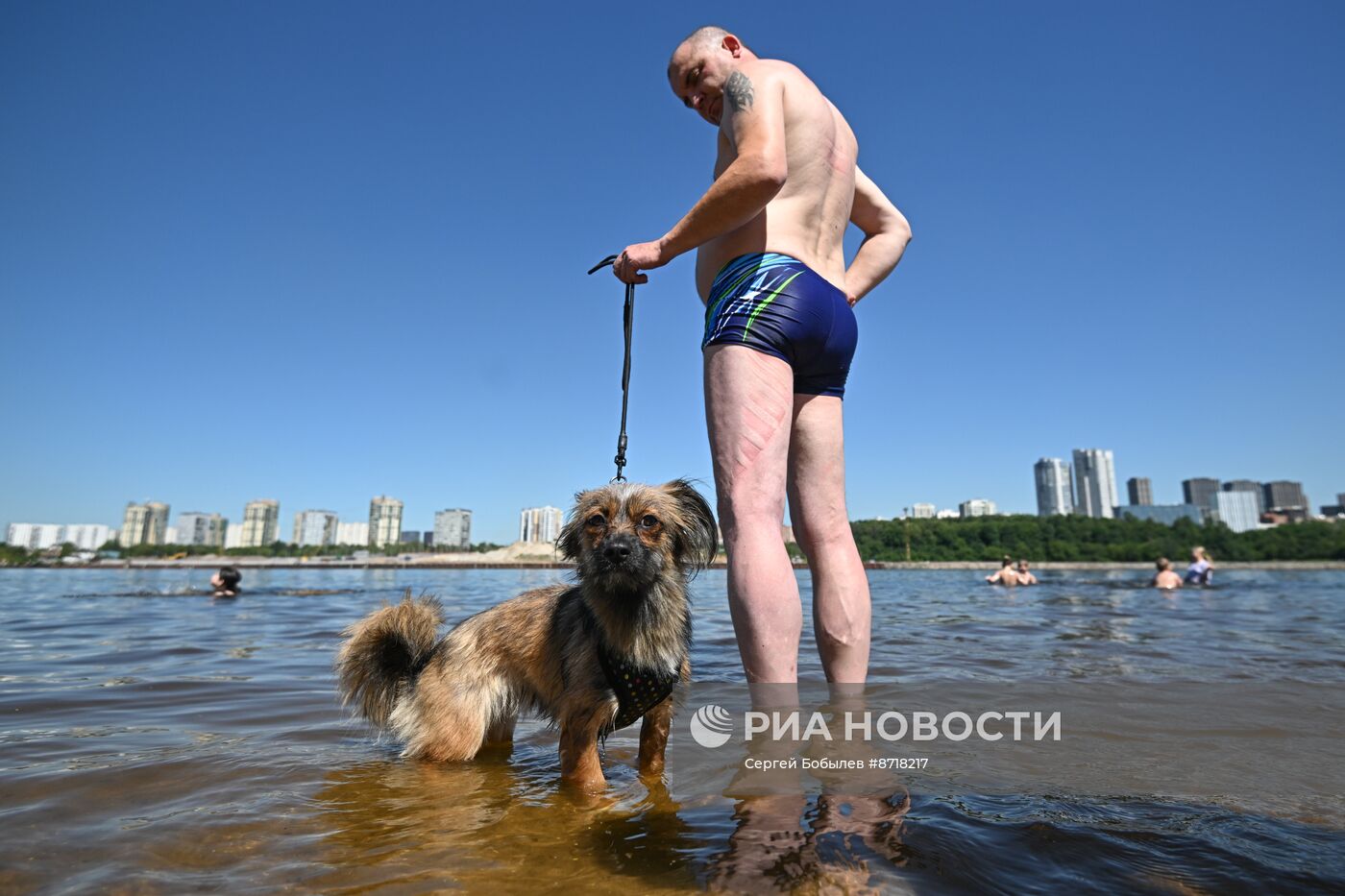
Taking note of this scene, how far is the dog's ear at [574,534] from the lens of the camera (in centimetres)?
329

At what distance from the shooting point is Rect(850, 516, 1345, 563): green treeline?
104 metres

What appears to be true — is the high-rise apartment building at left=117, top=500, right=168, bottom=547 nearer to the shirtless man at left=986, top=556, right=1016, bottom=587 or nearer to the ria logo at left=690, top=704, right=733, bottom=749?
the shirtless man at left=986, top=556, right=1016, bottom=587

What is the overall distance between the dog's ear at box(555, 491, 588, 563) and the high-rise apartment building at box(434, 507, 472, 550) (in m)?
193

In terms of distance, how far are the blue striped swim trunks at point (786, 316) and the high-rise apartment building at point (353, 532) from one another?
704 feet

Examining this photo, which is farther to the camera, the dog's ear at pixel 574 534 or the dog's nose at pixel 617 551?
the dog's ear at pixel 574 534

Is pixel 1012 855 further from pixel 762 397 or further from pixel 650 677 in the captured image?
pixel 762 397

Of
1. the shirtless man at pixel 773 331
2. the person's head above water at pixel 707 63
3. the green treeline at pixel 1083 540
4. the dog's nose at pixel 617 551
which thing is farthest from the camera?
the green treeline at pixel 1083 540

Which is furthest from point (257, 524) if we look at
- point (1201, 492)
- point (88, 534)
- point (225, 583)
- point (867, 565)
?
point (1201, 492)

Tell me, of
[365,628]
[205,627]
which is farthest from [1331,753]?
[205,627]

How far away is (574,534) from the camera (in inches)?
132

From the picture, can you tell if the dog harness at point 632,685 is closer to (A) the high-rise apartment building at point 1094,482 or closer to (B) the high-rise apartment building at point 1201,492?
(A) the high-rise apartment building at point 1094,482

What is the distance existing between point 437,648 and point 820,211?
312cm

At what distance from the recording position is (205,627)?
1032 centimetres

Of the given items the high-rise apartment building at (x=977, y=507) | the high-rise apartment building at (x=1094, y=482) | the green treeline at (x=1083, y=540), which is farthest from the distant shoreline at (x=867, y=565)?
the high-rise apartment building at (x=1094, y=482)
